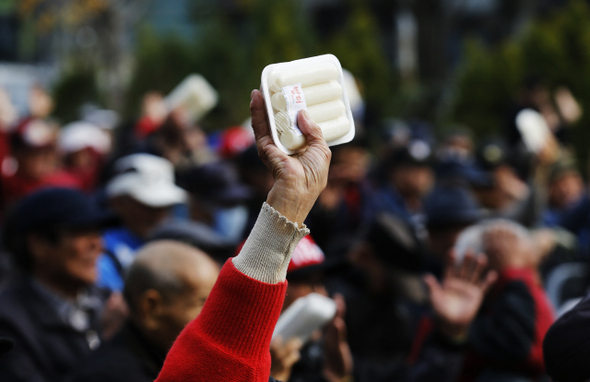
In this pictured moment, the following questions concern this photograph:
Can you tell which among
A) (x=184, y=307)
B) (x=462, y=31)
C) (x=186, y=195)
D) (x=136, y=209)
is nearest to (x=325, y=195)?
(x=186, y=195)

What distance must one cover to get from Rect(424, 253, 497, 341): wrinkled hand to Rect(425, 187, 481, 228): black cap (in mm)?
1215

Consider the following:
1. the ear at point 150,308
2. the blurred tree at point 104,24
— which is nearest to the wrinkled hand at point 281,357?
the ear at point 150,308

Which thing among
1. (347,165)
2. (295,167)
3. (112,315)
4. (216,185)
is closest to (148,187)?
(216,185)

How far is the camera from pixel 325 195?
5.31m

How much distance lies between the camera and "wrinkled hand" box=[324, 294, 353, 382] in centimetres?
316

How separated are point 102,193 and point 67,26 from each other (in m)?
16.4

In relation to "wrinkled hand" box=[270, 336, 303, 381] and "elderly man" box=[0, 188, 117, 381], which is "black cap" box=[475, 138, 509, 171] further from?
"wrinkled hand" box=[270, 336, 303, 381]

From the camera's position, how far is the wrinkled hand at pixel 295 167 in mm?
1545

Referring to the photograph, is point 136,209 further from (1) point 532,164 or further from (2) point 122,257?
(1) point 532,164

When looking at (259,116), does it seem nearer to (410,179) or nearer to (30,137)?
(410,179)

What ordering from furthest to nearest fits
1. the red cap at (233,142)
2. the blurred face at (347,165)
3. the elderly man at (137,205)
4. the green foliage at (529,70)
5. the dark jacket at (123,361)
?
the green foliage at (529,70) < the red cap at (233,142) < the blurred face at (347,165) < the elderly man at (137,205) < the dark jacket at (123,361)

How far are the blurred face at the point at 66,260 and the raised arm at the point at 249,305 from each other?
2.03 meters

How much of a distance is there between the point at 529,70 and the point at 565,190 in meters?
4.74

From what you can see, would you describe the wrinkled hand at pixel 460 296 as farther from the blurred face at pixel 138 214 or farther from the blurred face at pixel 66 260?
the blurred face at pixel 138 214
